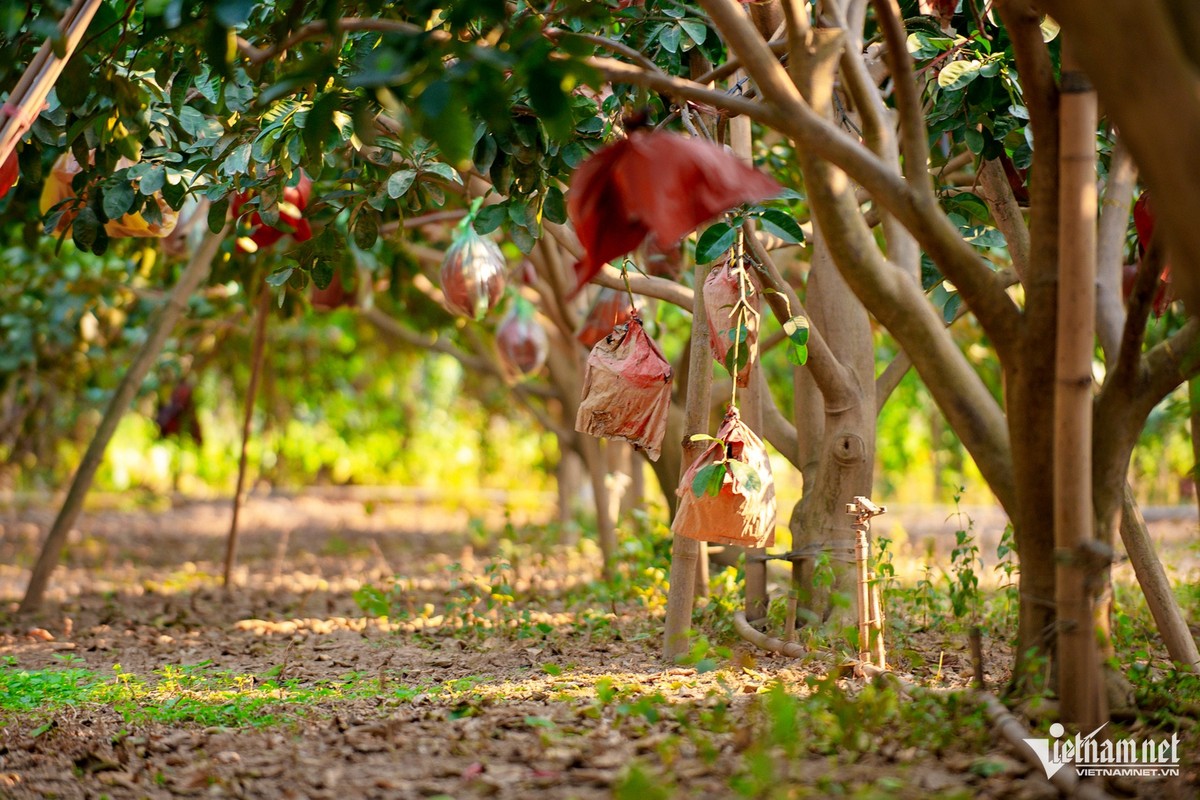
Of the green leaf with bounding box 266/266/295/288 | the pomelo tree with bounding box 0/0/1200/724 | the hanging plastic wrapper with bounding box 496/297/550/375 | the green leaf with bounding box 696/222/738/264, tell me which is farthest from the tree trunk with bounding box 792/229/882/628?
the hanging plastic wrapper with bounding box 496/297/550/375

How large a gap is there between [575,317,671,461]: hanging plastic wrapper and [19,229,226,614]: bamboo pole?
7.75 feet

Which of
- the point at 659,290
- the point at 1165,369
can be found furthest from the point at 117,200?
the point at 1165,369

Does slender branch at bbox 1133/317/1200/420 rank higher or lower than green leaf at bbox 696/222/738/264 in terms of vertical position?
lower

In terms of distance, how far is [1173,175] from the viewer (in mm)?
1560

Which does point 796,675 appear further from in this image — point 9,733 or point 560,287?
point 560,287

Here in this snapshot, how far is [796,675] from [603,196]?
1.48m

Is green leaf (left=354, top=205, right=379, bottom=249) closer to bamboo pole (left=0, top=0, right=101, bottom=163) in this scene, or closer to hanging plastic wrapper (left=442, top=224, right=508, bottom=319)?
hanging plastic wrapper (left=442, top=224, right=508, bottom=319)

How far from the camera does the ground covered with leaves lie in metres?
2.07

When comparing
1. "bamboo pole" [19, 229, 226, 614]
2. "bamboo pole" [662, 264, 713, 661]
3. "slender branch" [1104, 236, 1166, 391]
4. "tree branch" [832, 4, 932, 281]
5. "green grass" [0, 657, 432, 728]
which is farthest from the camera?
"bamboo pole" [19, 229, 226, 614]

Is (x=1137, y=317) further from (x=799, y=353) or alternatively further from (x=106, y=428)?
(x=106, y=428)

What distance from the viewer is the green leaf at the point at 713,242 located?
2631 mm

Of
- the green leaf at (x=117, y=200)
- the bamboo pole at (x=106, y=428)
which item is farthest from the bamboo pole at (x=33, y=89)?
the bamboo pole at (x=106, y=428)

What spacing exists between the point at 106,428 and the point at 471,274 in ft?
6.37

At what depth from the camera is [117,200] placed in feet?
9.69
